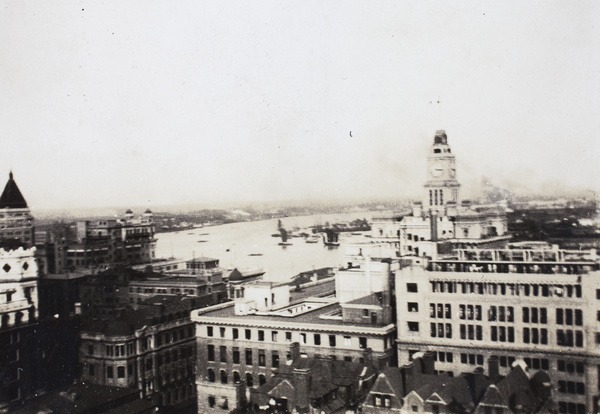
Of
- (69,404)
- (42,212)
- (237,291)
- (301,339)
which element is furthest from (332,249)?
(69,404)

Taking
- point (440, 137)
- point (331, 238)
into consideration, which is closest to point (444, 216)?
point (440, 137)

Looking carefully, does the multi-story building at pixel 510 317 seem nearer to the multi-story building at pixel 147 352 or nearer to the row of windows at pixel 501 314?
the row of windows at pixel 501 314

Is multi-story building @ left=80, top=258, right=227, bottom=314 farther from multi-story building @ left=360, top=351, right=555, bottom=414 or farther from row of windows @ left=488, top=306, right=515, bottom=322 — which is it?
multi-story building @ left=360, top=351, right=555, bottom=414

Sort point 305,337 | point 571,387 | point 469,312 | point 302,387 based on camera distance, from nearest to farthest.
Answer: point 302,387, point 571,387, point 469,312, point 305,337

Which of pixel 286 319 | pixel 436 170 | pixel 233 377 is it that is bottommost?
pixel 233 377

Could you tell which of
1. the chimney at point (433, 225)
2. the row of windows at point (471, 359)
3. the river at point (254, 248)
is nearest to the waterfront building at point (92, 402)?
the row of windows at point (471, 359)

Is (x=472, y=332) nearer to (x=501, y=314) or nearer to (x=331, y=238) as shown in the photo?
(x=501, y=314)

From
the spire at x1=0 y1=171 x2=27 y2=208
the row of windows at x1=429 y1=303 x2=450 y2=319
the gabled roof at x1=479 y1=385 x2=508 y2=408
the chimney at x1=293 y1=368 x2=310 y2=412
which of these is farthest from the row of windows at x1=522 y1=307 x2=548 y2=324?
the spire at x1=0 y1=171 x2=27 y2=208
